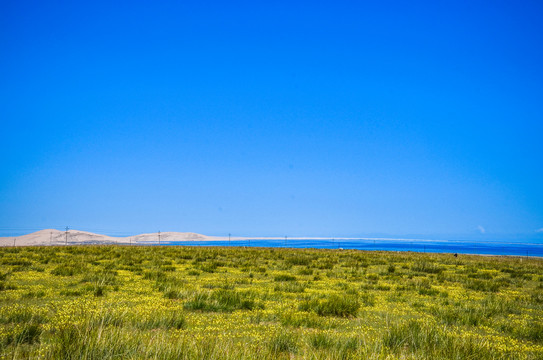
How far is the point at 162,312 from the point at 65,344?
4.29 m

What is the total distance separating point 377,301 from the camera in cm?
1197

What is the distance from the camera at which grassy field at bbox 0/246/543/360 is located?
488 centimetres

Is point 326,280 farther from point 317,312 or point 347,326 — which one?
point 347,326

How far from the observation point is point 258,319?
8758mm

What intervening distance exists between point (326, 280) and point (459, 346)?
37.3 feet

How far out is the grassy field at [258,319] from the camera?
16.0 feet

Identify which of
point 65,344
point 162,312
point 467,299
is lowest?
point 467,299

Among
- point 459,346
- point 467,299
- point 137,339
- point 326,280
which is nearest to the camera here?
point 137,339

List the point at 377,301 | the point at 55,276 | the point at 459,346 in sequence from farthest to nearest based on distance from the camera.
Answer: the point at 55,276 → the point at 377,301 → the point at 459,346

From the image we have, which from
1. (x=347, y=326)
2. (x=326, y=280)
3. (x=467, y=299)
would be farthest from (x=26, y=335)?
(x=467, y=299)

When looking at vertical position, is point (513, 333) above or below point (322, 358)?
below

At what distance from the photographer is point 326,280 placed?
16922 mm

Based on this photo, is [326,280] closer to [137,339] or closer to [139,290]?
[139,290]

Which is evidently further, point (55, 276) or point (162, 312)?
point (55, 276)
